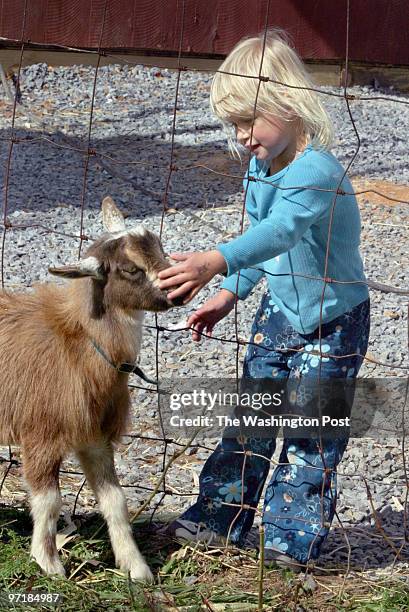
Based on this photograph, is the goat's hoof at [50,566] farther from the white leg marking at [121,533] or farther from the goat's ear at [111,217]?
the goat's ear at [111,217]

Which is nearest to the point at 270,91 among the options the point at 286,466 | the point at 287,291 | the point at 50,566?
the point at 287,291

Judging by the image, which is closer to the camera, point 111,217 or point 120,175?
point 111,217

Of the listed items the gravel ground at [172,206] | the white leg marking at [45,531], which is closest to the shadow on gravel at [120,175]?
the gravel ground at [172,206]

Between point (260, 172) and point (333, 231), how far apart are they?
1.25 feet

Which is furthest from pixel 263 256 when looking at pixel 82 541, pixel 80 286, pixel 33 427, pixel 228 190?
pixel 228 190

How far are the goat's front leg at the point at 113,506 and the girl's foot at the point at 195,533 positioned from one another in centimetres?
23

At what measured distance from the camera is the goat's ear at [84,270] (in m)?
3.44

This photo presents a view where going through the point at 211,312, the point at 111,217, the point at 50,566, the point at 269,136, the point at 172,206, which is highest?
the point at 269,136

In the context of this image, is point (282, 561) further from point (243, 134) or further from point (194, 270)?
point (243, 134)

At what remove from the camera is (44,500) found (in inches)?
148

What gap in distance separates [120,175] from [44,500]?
17.9 feet

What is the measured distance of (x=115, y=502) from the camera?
391cm

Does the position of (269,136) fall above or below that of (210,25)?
below

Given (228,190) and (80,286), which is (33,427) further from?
(228,190)
